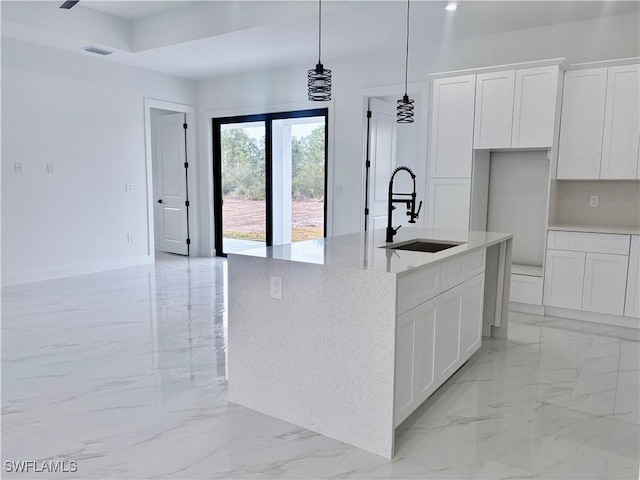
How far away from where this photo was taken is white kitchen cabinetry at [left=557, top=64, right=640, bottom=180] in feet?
13.4

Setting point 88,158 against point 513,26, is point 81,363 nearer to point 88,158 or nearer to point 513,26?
point 88,158

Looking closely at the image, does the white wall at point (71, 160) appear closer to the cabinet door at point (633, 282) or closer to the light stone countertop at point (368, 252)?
the light stone countertop at point (368, 252)

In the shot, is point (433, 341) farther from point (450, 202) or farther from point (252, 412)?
point (450, 202)

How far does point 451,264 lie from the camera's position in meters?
2.69

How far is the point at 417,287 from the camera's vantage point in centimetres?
229

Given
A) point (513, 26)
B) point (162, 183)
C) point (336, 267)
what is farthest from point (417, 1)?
point (162, 183)

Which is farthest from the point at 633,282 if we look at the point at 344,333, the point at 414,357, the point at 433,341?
the point at 344,333

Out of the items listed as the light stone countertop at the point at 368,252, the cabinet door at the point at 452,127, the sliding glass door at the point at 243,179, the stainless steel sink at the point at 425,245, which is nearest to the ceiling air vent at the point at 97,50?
the sliding glass door at the point at 243,179

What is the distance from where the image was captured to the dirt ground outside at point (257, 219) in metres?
7.52

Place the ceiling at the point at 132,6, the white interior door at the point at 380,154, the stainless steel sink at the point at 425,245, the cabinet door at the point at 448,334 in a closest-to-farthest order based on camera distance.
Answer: the cabinet door at the point at 448,334 < the stainless steel sink at the point at 425,245 < the ceiling at the point at 132,6 < the white interior door at the point at 380,154

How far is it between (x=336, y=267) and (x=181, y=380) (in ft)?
4.76

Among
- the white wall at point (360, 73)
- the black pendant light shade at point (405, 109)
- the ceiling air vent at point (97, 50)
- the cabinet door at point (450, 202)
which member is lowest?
the cabinet door at point (450, 202)

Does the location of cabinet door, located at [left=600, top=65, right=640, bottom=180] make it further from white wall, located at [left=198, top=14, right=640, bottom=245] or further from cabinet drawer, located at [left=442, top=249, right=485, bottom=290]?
cabinet drawer, located at [left=442, top=249, right=485, bottom=290]

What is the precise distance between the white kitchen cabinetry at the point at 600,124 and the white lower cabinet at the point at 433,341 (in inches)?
78.0
